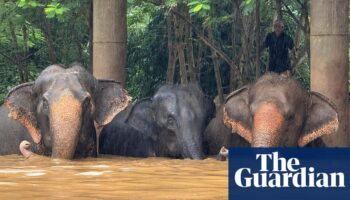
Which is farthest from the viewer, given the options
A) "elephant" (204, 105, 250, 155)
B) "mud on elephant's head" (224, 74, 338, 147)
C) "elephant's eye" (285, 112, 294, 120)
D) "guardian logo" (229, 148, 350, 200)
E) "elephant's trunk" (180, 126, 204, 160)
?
"elephant" (204, 105, 250, 155)

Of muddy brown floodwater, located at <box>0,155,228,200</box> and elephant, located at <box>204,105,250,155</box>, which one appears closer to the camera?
muddy brown floodwater, located at <box>0,155,228,200</box>

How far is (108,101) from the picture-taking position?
12.6 m

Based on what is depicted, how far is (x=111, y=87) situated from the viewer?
12.7 metres

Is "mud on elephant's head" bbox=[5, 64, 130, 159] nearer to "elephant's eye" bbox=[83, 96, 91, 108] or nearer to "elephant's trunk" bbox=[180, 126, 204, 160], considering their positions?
"elephant's eye" bbox=[83, 96, 91, 108]

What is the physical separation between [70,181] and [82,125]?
131 inches

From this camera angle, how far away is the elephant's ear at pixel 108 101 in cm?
1245

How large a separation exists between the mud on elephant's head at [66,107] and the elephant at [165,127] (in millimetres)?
460

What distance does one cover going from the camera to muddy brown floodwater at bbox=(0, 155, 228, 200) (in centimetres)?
720

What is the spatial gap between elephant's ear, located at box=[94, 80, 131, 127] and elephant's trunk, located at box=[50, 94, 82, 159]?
118 centimetres

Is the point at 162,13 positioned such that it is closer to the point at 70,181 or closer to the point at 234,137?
the point at 234,137

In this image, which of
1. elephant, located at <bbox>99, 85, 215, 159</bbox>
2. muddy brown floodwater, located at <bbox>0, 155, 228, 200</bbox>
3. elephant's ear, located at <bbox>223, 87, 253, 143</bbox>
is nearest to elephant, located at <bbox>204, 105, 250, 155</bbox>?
elephant, located at <bbox>99, 85, 215, 159</bbox>

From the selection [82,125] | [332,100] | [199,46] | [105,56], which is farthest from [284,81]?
[199,46]

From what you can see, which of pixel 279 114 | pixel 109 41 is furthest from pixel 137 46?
pixel 279 114

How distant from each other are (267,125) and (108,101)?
2.52 metres
